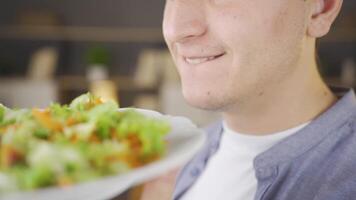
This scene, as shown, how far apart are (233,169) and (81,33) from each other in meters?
3.81

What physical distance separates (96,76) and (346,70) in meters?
2.26

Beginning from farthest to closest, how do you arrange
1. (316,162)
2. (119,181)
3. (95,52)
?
(95,52), (316,162), (119,181)

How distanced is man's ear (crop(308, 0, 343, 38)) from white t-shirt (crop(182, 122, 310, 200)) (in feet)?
0.75

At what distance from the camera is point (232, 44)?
116 centimetres

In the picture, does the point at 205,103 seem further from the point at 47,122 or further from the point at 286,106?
the point at 47,122

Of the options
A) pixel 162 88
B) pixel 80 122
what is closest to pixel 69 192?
pixel 80 122

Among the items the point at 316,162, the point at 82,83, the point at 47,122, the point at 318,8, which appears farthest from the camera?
the point at 82,83

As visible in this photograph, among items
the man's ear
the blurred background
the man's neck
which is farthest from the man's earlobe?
the blurred background

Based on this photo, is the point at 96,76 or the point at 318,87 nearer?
the point at 318,87

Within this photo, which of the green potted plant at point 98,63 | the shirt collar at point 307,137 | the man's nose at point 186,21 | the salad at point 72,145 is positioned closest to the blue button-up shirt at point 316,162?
the shirt collar at point 307,137

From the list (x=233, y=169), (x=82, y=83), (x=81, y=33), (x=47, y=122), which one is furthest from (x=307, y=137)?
(x=81, y=33)

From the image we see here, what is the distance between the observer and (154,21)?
4.91 m

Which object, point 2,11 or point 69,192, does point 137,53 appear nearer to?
point 2,11

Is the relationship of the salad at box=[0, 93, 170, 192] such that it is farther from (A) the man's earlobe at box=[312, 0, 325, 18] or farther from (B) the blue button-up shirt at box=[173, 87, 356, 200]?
(A) the man's earlobe at box=[312, 0, 325, 18]
